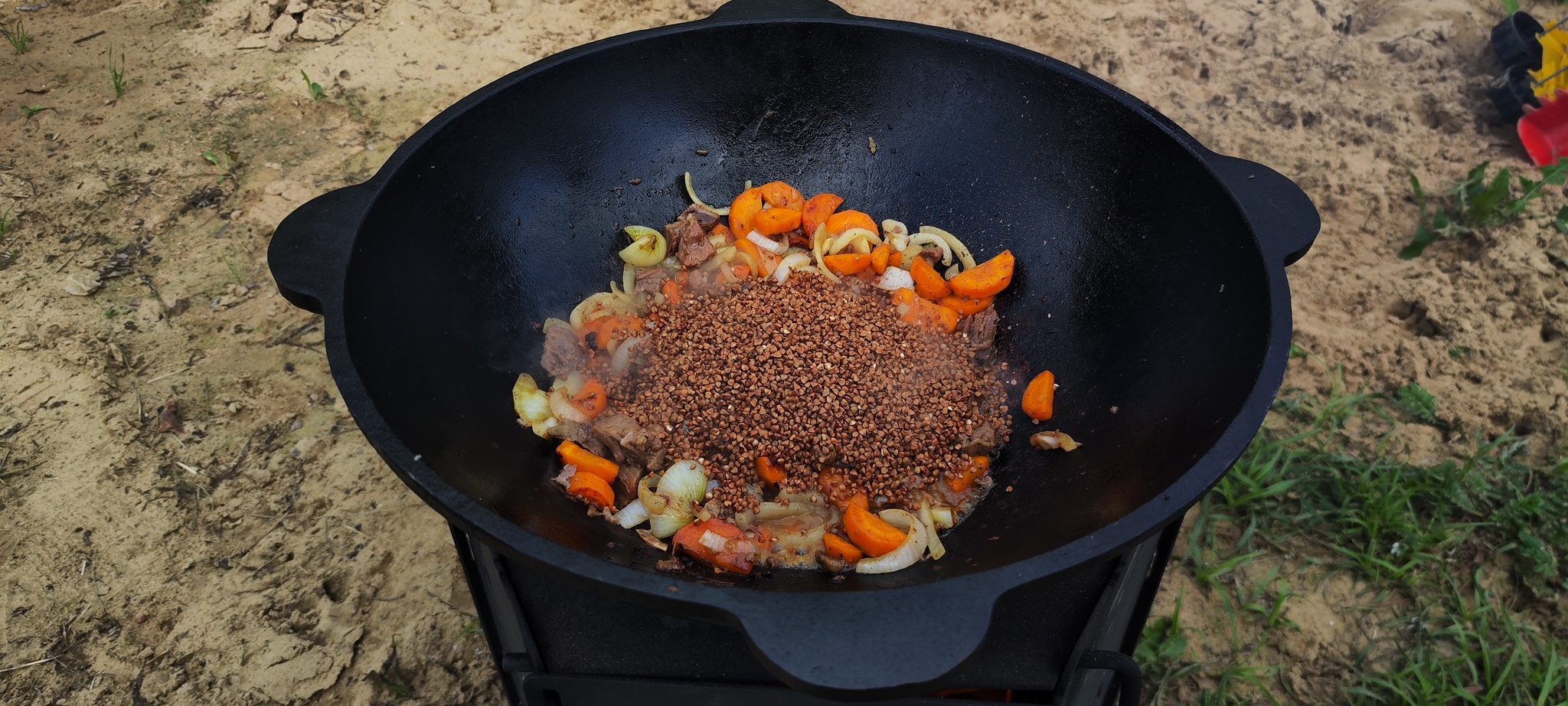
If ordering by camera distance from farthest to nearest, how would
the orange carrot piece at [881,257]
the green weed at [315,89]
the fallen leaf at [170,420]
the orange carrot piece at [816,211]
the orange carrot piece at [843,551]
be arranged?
the green weed at [315,89] → the fallen leaf at [170,420] → the orange carrot piece at [816,211] → the orange carrot piece at [881,257] → the orange carrot piece at [843,551]

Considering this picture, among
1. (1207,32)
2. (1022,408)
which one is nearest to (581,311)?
(1022,408)

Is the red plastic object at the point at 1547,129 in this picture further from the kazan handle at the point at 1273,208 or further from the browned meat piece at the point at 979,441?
the browned meat piece at the point at 979,441

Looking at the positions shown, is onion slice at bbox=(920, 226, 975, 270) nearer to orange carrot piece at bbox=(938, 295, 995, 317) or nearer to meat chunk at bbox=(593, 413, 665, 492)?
orange carrot piece at bbox=(938, 295, 995, 317)

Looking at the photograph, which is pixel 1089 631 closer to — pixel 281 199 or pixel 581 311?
pixel 581 311

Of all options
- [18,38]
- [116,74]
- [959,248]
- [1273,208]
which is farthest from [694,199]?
[18,38]

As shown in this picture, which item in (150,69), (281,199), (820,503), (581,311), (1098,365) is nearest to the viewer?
(820,503)

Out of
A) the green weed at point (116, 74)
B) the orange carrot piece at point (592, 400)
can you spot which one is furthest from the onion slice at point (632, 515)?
the green weed at point (116, 74)
